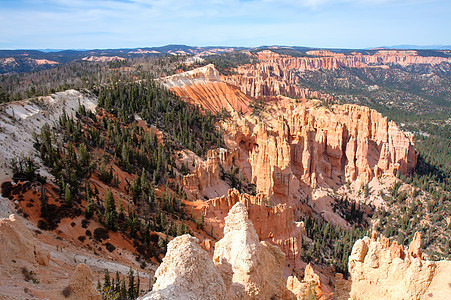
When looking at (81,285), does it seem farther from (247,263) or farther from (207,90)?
(207,90)

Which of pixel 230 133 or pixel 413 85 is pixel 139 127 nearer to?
pixel 230 133

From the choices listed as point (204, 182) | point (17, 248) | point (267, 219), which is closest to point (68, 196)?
point (17, 248)

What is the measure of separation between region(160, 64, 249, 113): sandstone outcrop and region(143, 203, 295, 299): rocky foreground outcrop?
59669 mm

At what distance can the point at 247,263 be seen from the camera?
1002 centimetres

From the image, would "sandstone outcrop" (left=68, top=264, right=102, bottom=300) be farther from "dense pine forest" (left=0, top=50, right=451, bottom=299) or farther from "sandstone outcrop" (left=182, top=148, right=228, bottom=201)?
"sandstone outcrop" (left=182, top=148, right=228, bottom=201)

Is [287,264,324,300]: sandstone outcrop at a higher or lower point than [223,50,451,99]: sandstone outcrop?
lower

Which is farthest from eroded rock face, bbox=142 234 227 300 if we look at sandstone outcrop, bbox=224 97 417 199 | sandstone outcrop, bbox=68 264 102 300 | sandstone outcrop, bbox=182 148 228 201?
sandstone outcrop, bbox=224 97 417 199

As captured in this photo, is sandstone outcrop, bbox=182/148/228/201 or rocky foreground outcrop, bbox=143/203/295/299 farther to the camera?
sandstone outcrop, bbox=182/148/228/201

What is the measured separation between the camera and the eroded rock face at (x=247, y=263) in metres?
9.90

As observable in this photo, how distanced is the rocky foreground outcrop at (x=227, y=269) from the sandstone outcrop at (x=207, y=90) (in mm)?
59669

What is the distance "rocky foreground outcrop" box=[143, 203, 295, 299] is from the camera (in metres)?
7.48

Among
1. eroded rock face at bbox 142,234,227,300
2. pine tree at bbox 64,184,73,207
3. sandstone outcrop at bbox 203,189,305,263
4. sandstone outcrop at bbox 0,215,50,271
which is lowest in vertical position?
sandstone outcrop at bbox 203,189,305,263

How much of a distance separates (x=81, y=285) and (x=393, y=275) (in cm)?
1260

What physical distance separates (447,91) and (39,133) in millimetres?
203708
